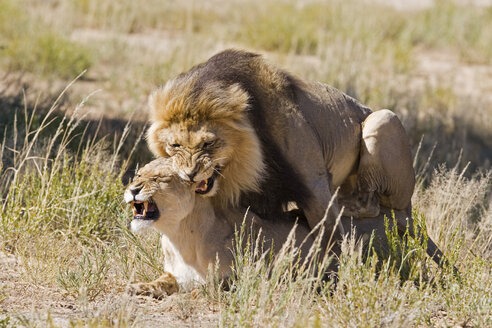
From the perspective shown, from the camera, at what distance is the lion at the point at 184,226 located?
4707 mm

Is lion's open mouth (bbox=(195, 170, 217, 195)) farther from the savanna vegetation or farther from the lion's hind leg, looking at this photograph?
the lion's hind leg

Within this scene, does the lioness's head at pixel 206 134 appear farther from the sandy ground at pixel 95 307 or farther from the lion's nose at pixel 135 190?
the sandy ground at pixel 95 307

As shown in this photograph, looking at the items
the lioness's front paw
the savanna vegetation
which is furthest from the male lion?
the lioness's front paw

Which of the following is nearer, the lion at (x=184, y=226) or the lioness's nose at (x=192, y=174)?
the lioness's nose at (x=192, y=174)

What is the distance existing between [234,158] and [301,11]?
1134cm

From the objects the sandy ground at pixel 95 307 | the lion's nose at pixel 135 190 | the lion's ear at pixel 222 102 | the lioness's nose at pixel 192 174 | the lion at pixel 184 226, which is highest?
the lion's ear at pixel 222 102

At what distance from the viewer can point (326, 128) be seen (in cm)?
555

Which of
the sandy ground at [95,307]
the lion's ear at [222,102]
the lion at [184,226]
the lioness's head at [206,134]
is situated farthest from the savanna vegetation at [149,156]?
the lion's ear at [222,102]

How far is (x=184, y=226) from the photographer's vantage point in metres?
4.95

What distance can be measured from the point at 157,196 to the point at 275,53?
28.8 feet

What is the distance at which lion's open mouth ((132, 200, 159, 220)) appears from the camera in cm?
469

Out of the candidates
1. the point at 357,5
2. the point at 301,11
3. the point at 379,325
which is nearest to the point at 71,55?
the point at 301,11

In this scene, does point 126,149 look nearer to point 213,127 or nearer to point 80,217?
point 80,217

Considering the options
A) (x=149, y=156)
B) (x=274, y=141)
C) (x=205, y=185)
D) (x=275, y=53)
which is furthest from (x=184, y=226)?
(x=275, y=53)
